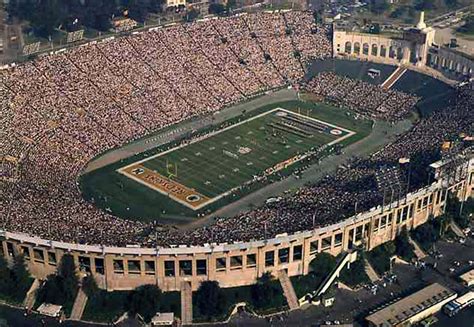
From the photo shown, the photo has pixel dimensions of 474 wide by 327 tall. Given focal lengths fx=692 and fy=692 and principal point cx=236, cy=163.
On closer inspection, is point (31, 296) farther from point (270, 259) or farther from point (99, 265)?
point (270, 259)

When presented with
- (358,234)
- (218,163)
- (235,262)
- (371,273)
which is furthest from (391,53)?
(235,262)

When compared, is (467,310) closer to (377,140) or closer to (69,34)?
(377,140)

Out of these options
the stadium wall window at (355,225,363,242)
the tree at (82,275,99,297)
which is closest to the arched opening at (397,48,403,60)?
the stadium wall window at (355,225,363,242)

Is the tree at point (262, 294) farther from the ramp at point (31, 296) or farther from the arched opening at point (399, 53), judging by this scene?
the arched opening at point (399, 53)

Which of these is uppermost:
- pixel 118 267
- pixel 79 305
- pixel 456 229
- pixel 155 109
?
pixel 155 109

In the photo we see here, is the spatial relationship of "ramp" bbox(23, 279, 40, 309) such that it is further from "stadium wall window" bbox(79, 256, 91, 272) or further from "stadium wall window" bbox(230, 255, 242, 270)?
"stadium wall window" bbox(230, 255, 242, 270)
